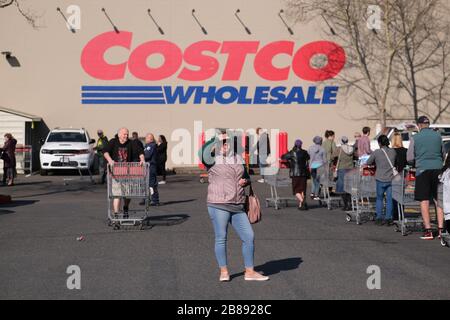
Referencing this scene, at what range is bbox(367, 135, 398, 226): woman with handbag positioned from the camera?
1617cm

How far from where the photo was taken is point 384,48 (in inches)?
1447

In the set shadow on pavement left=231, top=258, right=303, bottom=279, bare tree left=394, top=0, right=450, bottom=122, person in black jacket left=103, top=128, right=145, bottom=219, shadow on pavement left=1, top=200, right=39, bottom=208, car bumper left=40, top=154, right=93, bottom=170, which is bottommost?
shadow on pavement left=231, top=258, right=303, bottom=279

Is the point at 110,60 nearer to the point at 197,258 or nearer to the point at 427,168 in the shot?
the point at 427,168

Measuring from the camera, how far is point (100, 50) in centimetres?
3616

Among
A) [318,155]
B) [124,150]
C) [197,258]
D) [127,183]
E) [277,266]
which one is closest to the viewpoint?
[277,266]

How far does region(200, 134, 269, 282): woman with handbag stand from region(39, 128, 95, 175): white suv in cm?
2109

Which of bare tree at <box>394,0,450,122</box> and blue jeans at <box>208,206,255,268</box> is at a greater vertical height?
bare tree at <box>394,0,450,122</box>

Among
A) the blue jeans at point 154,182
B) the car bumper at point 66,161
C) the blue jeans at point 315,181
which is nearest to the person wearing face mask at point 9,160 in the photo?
the car bumper at point 66,161

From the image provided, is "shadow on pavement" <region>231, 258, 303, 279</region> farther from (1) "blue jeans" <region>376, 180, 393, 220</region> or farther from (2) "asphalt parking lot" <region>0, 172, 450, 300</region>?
(1) "blue jeans" <region>376, 180, 393, 220</region>

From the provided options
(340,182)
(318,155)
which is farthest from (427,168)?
(318,155)

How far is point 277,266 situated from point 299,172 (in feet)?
27.3

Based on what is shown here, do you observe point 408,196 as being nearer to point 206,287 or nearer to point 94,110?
point 206,287

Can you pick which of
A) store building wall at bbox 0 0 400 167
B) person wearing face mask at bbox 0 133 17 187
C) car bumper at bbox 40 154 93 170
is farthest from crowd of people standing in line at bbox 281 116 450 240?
store building wall at bbox 0 0 400 167

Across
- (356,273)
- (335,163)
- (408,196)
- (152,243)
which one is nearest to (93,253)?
(152,243)
